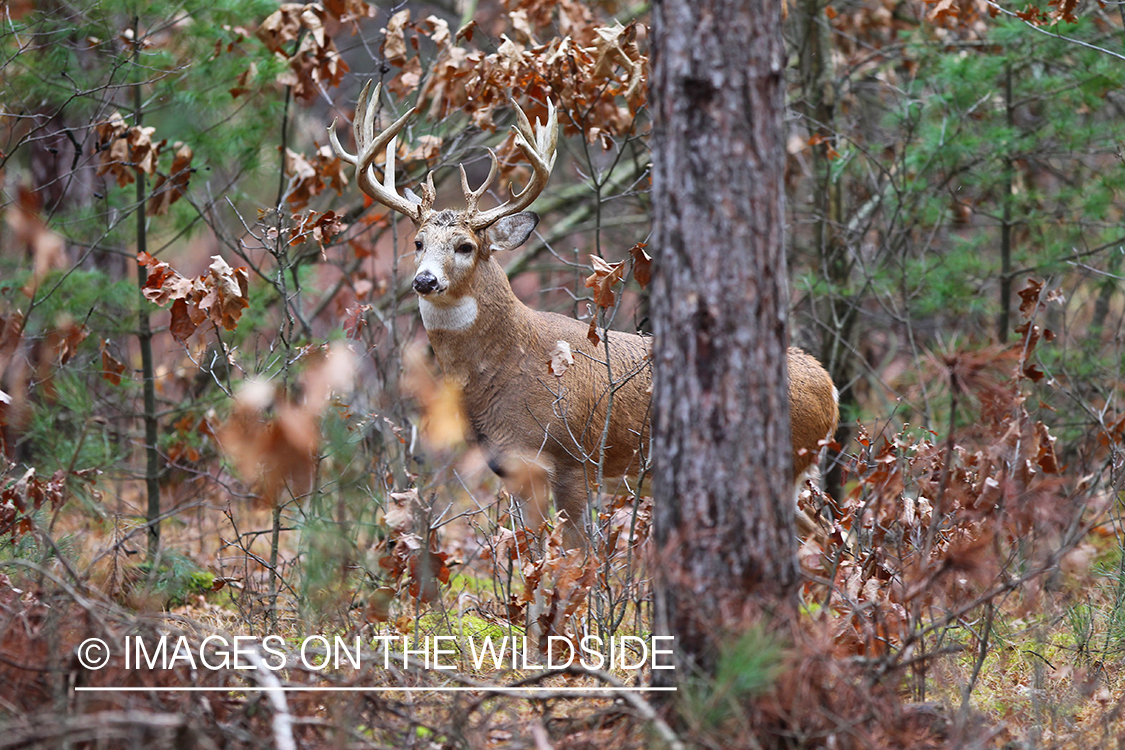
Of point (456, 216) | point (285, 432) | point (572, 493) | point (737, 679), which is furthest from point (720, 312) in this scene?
point (456, 216)

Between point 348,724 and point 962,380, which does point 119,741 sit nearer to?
point 348,724

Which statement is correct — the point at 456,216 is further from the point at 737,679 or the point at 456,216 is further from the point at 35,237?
the point at 737,679

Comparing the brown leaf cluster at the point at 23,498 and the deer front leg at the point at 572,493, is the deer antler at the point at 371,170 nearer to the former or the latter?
the deer front leg at the point at 572,493

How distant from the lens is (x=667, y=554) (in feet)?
9.93

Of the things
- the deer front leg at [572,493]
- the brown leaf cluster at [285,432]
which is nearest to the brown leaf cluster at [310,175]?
the brown leaf cluster at [285,432]

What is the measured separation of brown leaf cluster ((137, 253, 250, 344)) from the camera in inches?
193

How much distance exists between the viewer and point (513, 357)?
19.0 feet

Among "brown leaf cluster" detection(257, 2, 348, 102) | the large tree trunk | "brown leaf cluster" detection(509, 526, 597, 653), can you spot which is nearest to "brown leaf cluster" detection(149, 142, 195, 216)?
"brown leaf cluster" detection(257, 2, 348, 102)

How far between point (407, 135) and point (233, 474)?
2645 millimetres

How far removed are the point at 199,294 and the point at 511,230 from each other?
1786mm

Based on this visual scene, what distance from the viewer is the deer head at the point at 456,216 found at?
5.53 meters

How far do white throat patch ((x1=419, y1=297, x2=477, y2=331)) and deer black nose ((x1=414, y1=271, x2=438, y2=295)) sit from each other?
0.39 m

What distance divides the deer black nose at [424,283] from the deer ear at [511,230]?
0.57 m

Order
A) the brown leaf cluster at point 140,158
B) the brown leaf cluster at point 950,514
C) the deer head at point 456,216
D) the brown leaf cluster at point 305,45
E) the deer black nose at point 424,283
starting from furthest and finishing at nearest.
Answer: the brown leaf cluster at point 305,45 < the brown leaf cluster at point 140,158 < the deer head at point 456,216 < the deer black nose at point 424,283 < the brown leaf cluster at point 950,514
